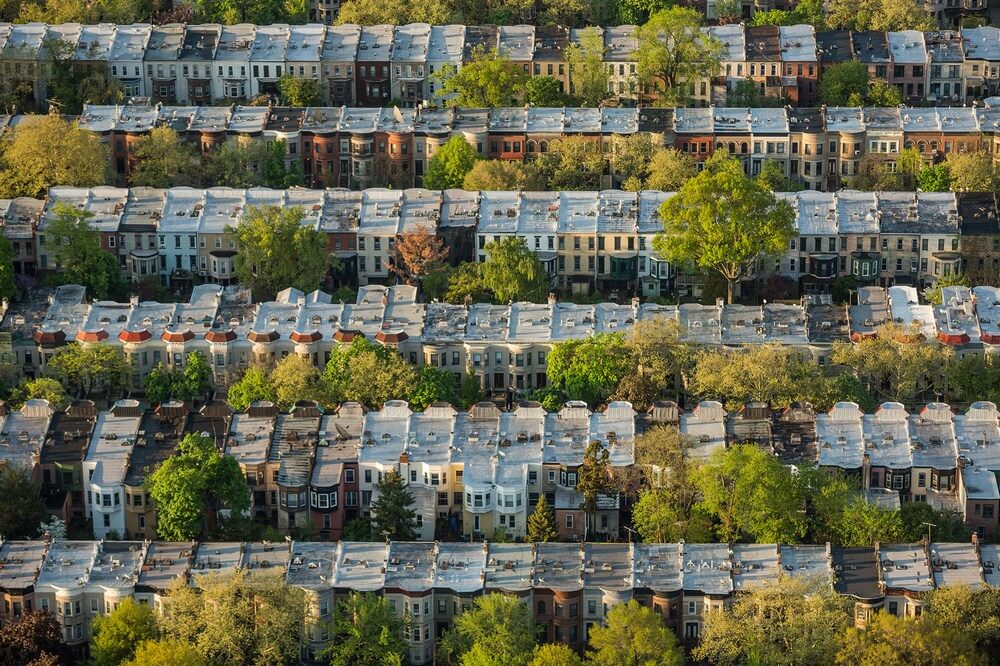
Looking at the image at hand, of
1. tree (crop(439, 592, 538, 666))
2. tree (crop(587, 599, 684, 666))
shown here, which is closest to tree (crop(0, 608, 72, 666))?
tree (crop(439, 592, 538, 666))

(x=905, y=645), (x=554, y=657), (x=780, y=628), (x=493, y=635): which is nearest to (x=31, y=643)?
(x=493, y=635)

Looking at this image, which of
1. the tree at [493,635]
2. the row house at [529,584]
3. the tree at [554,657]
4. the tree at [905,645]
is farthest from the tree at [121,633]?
the tree at [905,645]

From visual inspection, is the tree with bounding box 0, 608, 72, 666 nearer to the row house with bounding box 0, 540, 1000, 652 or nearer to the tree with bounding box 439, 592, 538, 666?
the row house with bounding box 0, 540, 1000, 652

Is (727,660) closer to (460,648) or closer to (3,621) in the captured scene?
(460,648)

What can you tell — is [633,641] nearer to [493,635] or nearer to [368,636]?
[493,635]

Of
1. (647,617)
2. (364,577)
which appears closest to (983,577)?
(647,617)
